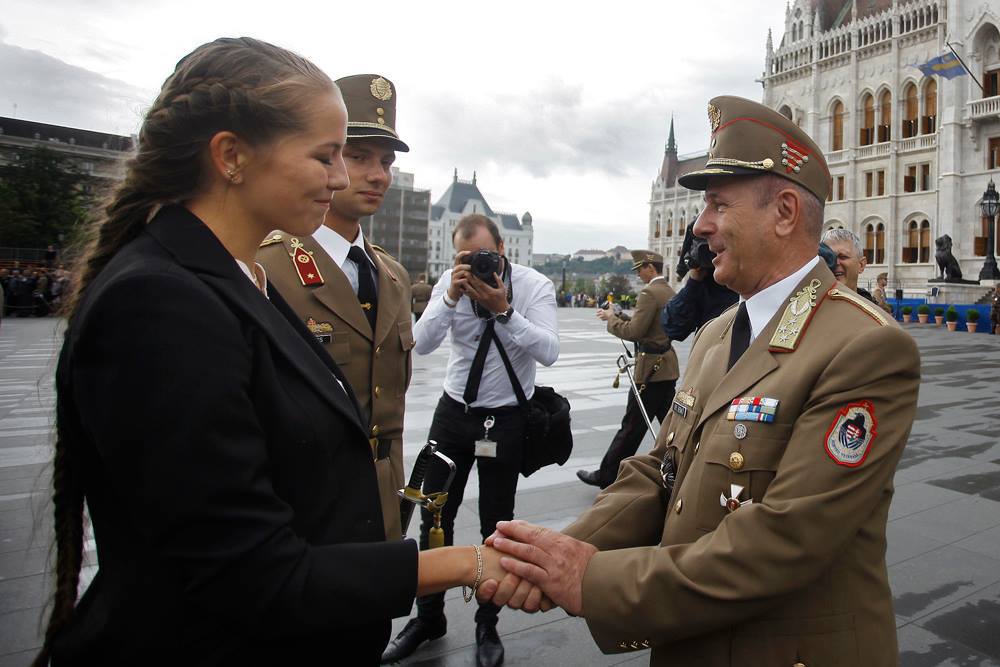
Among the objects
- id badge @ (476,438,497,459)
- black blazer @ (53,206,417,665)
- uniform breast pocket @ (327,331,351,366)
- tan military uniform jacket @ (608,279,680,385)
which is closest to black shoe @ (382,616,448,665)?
id badge @ (476,438,497,459)

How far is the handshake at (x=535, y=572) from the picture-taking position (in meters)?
1.67

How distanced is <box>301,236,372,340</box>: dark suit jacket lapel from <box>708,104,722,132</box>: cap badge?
1.43 meters

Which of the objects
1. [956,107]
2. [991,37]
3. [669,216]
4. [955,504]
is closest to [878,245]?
[956,107]

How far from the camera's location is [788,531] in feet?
4.85

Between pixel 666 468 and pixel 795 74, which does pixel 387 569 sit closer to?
pixel 666 468

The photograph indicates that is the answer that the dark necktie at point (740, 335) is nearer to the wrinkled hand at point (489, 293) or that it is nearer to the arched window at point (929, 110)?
the wrinkled hand at point (489, 293)

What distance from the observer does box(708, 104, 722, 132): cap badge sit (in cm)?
210

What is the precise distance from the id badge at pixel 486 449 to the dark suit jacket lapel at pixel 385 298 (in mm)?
1023

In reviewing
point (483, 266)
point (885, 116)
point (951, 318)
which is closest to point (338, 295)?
point (483, 266)

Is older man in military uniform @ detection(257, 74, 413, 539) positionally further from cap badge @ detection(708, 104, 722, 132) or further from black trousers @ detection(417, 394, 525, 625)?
cap badge @ detection(708, 104, 722, 132)

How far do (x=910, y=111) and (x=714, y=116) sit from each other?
50.1 metres

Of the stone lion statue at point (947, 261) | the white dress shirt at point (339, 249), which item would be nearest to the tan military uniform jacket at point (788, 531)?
the white dress shirt at point (339, 249)

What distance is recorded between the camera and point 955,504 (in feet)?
16.8

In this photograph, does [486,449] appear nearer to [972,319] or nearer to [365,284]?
[365,284]
